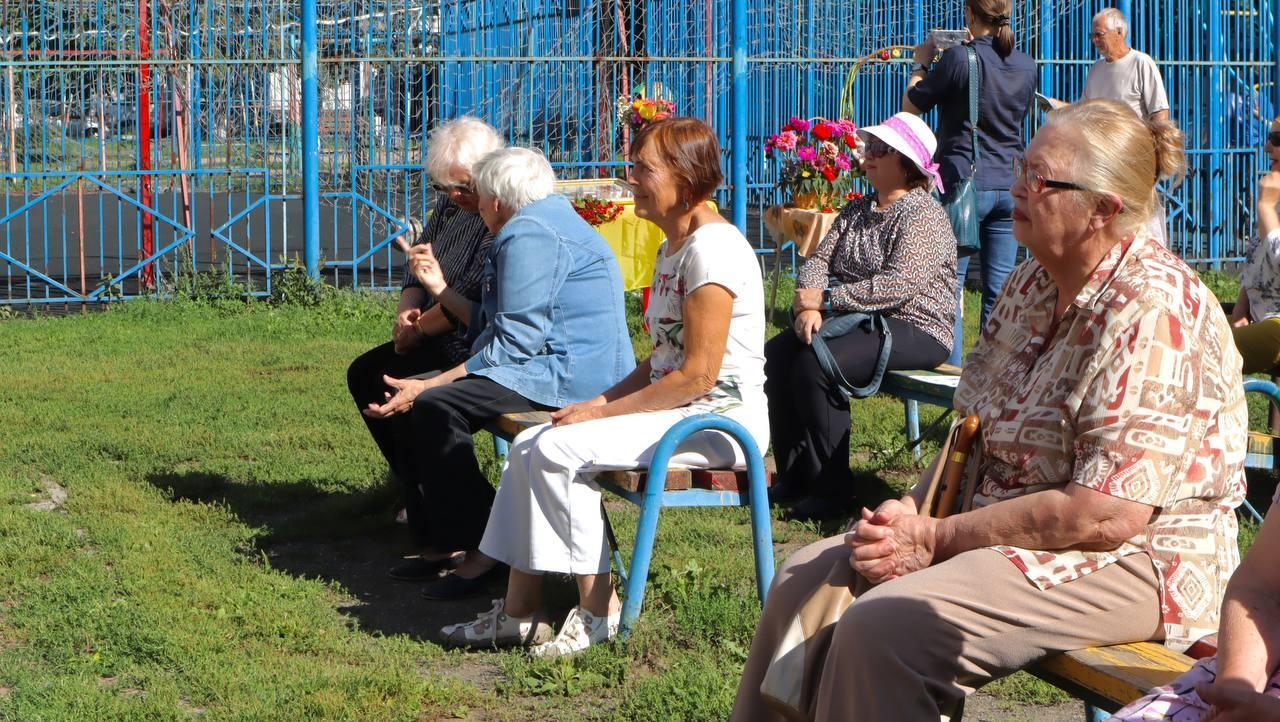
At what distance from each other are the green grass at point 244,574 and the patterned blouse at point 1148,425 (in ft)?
3.49

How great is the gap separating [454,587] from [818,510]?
4.62 ft

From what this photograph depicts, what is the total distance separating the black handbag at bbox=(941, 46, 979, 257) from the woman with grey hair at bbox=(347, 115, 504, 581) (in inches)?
84.5

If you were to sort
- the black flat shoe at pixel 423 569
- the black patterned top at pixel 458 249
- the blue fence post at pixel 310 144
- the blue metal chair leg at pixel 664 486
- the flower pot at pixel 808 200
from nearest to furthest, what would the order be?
the blue metal chair leg at pixel 664 486
the black flat shoe at pixel 423 569
the black patterned top at pixel 458 249
the flower pot at pixel 808 200
the blue fence post at pixel 310 144

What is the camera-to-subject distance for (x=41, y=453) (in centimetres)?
612

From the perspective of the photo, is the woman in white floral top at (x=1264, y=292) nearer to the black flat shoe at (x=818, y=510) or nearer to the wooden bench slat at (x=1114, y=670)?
the black flat shoe at (x=818, y=510)

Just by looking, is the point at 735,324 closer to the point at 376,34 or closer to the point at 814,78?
the point at 376,34

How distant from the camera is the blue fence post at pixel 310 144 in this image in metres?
10.2

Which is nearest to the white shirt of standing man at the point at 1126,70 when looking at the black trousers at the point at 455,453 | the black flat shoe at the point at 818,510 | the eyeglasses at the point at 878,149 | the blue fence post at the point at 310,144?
the eyeglasses at the point at 878,149

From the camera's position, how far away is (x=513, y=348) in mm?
4641

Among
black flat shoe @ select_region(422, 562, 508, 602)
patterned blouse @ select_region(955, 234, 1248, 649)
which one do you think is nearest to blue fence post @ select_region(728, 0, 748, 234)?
black flat shoe @ select_region(422, 562, 508, 602)

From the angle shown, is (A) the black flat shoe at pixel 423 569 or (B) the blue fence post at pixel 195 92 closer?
(A) the black flat shoe at pixel 423 569

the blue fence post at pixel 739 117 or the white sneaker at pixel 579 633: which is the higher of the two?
the blue fence post at pixel 739 117

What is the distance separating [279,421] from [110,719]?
3.32 m

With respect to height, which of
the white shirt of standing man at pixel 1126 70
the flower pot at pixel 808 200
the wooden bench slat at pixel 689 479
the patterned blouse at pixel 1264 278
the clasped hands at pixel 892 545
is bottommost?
the wooden bench slat at pixel 689 479
